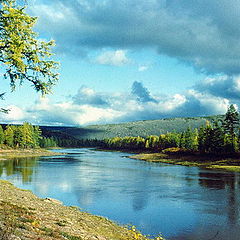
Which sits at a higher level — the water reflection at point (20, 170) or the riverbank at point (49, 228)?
the riverbank at point (49, 228)

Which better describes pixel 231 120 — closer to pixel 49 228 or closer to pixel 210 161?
pixel 210 161

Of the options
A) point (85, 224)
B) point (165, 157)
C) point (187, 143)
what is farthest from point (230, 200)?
point (187, 143)

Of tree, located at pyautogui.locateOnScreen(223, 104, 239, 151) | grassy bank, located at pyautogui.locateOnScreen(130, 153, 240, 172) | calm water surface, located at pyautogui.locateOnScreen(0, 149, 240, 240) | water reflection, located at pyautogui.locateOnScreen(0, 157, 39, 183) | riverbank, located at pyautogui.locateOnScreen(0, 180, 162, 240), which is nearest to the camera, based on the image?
riverbank, located at pyautogui.locateOnScreen(0, 180, 162, 240)

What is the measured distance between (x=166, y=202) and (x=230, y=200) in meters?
9.24

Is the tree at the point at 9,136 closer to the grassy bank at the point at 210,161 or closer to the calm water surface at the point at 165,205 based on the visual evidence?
the grassy bank at the point at 210,161

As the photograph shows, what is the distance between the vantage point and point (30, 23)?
17.0 m

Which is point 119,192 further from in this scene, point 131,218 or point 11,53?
point 11,53

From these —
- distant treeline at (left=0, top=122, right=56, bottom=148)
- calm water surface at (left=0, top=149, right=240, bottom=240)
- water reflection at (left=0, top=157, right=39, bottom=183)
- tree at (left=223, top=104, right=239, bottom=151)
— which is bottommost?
water reflection at (left=0, top=157, right=39, bottom=183)

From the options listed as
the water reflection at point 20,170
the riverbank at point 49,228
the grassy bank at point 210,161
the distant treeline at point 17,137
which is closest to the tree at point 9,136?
the distant treeline at point 17,137

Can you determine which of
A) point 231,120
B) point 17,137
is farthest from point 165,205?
point 17,137

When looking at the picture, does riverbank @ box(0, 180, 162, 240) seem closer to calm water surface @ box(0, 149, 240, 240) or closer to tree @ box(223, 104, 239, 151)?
calm water surface @ box(0, 149, 240, 240)

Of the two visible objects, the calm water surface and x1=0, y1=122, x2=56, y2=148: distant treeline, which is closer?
the calm water surface

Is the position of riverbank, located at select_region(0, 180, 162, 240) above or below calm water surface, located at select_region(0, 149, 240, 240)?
above

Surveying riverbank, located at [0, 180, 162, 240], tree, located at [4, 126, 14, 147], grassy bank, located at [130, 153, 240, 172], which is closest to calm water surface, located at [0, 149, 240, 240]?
riverbank, located at [0, 180, 162, 240]
